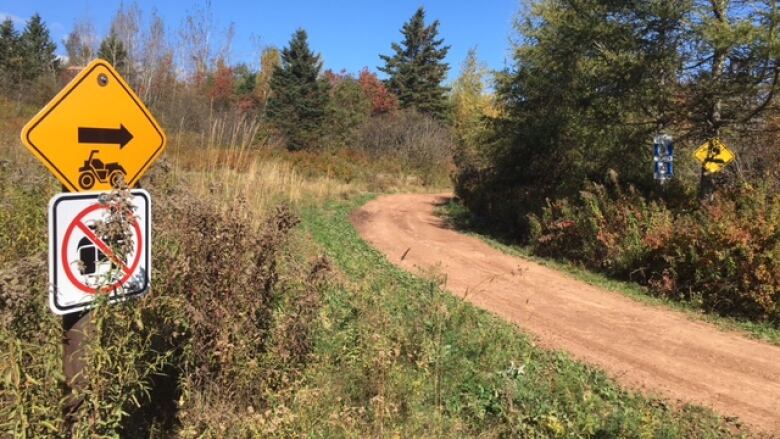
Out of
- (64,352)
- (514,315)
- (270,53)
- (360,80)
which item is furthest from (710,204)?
(270,53)

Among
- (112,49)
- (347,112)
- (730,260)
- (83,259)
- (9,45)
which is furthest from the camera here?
(9,45)

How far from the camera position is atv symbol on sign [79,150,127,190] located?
8.77ft

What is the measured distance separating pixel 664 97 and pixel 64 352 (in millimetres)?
10806

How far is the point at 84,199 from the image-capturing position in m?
2.58

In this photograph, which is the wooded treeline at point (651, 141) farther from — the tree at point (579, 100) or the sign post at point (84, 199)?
the sign post at point (84, 199)

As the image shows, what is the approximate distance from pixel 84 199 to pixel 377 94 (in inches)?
2114

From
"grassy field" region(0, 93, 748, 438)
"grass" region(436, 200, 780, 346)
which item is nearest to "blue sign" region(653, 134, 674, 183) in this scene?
"grass" region(436, 200, 780, 346)

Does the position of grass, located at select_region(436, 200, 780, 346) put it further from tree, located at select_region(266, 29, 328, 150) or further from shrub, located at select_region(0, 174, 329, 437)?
tree, located at select_region(266, 29, 328, 150)

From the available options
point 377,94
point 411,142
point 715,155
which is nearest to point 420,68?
point 377,94

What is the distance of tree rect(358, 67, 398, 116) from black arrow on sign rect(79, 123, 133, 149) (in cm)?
4718

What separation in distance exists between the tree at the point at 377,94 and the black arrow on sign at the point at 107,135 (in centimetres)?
4718

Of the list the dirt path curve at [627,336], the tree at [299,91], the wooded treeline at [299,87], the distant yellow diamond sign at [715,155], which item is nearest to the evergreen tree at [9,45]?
the wooded treeline at [299,87]

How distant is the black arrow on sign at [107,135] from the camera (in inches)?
105

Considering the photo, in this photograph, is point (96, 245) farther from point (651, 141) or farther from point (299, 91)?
point (299, 91)
